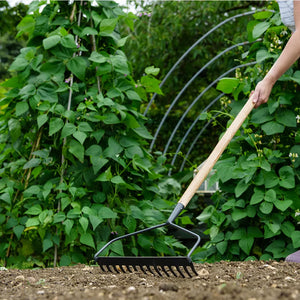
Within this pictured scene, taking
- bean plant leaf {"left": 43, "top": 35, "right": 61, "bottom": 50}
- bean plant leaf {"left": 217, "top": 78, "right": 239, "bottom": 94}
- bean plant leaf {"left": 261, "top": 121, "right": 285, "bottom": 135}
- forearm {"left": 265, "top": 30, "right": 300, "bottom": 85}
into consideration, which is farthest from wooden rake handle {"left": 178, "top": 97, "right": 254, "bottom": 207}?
bean plant leaf {"left": 43, "top": 35, "right": 61, "bottom": 50}

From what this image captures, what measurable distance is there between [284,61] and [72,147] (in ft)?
3.84

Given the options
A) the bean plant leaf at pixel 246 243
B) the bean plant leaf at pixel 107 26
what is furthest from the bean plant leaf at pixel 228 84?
the bean plant leaf at pixel 246 243

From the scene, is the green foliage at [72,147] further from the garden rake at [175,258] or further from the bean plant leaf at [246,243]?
the garden rake at [175,258]

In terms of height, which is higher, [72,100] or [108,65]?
[108,65]

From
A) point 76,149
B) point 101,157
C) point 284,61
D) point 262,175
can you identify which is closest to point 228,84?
point 262,175

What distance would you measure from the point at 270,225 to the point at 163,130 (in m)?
4.33

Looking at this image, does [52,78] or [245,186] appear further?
[52,78]

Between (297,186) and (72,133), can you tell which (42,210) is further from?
(297,186)

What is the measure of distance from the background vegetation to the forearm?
49 centimetres

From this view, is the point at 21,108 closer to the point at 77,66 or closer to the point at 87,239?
the point at 77,66

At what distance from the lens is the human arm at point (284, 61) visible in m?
1.78

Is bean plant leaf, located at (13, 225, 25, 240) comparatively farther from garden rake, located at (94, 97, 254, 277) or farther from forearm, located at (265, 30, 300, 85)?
forearm, located at (265, 30, 300, 85)

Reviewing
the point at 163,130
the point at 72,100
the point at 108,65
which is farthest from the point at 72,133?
the point at 163,130

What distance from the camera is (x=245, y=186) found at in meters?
2.35
